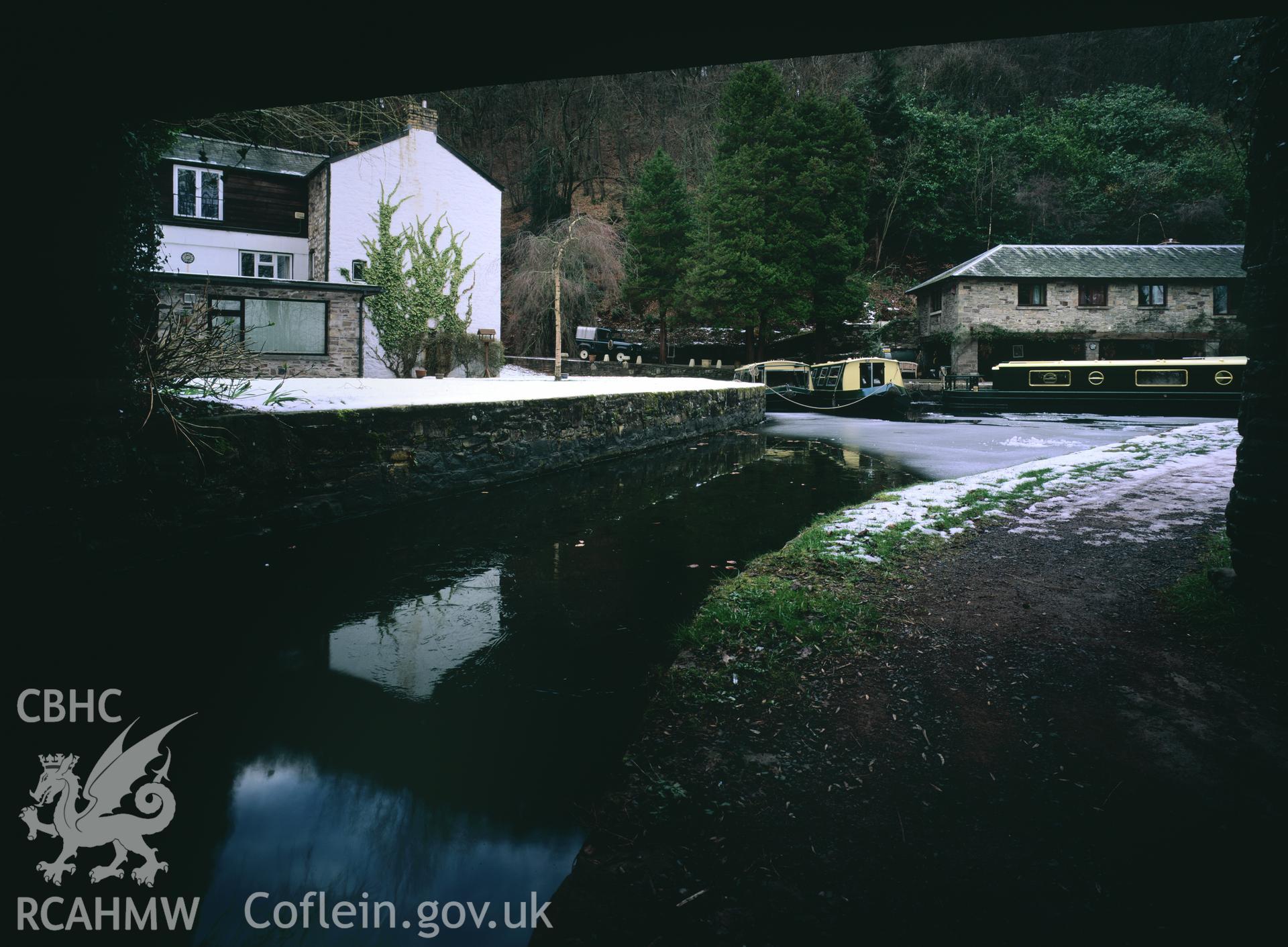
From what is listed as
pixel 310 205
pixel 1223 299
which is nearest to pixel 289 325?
pixel 310 205

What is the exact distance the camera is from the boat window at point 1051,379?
26.4 meters

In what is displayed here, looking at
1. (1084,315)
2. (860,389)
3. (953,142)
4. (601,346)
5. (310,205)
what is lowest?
(860,389)

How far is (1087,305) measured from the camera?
36.6 metres

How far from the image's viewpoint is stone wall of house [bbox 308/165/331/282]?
90.5 feet

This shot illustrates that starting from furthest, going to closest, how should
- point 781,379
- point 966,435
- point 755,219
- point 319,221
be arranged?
point 781,379, point 755,219, point 319,221, point 966,435

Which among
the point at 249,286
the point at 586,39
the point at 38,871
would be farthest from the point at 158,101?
the point at 249,286

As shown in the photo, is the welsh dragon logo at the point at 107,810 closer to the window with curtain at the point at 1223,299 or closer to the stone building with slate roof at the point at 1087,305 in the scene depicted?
the stone building with slate roof at the point at 1087,305

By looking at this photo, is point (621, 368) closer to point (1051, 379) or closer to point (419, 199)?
point (419, 199)

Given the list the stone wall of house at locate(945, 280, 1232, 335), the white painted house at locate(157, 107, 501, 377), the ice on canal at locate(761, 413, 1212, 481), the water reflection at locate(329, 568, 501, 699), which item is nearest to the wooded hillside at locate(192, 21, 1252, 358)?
the stone wall of house at locate(945, 280, 1232, 335)

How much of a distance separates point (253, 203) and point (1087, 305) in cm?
3834

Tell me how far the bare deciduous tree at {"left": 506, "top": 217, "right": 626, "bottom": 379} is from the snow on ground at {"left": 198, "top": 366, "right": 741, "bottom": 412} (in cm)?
1710

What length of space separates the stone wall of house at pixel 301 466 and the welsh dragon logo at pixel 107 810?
272cm

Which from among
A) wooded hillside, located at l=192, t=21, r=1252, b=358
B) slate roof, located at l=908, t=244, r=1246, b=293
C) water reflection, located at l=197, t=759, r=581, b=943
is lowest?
water reflection, located at l=197, t=759, r=581, b=943

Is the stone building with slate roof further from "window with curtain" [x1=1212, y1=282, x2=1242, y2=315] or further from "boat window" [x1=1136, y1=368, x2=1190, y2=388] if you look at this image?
"boat window" [x1=1136, y1=368, x2=1190, y2=388]
